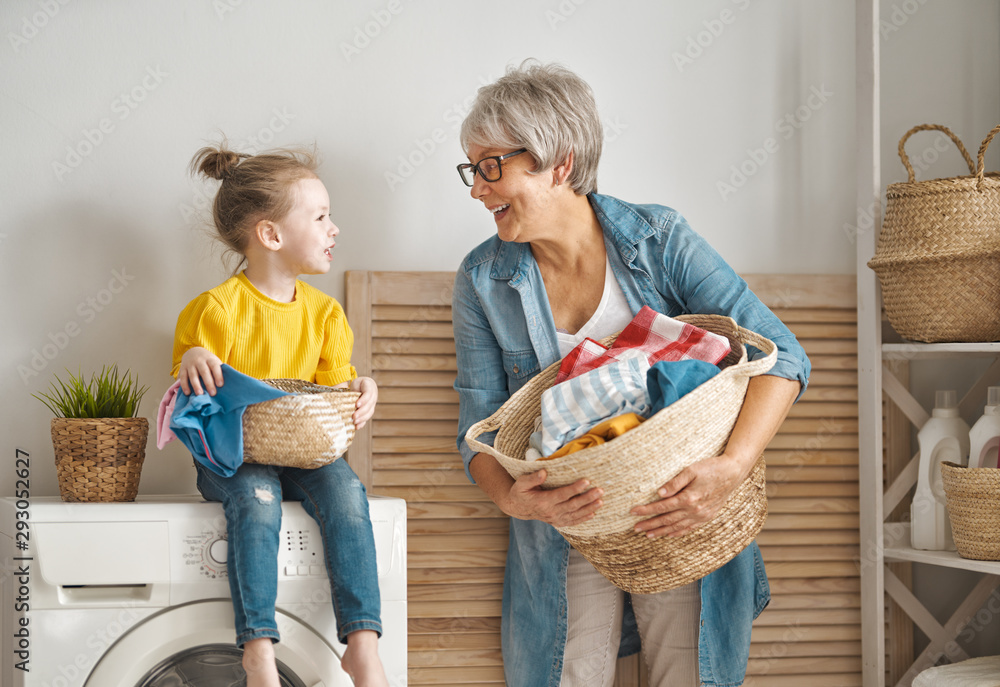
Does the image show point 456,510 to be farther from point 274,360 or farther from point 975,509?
point 975,509

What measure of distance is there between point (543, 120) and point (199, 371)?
0.72 metres

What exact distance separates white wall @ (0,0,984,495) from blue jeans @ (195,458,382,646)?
0.46 meters

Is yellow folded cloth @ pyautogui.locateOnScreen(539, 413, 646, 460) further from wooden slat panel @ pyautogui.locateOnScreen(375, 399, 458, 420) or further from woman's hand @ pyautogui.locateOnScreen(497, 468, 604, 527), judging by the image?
wooden slat panel @ pyautogui.locateOnScreen(375, 399, 458, 420)

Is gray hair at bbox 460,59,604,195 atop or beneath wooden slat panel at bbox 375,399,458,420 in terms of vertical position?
atop

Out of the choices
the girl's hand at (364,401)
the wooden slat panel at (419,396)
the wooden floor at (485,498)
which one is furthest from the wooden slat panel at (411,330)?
the girl's hand at (364,401)

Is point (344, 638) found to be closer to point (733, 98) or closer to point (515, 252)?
point (515, 252)

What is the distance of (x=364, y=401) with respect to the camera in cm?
132

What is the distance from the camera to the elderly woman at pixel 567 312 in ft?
4.54

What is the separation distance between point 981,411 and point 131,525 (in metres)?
1.76

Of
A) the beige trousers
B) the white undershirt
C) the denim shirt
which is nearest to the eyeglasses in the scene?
the denim shirt

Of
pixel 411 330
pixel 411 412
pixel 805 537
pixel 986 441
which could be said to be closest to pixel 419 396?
pixel 411 412

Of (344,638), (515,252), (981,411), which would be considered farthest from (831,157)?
(344,638)

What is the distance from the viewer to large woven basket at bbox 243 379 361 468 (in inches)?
48.1

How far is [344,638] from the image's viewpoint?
1215 millimetres
